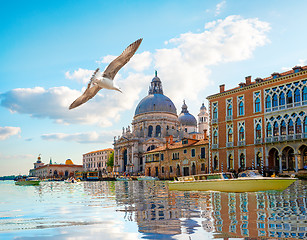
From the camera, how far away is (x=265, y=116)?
39.0 metres

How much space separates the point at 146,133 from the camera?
92.6 m

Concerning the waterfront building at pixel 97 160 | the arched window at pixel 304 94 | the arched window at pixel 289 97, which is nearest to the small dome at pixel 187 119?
the waterfront building at pixel 97 160

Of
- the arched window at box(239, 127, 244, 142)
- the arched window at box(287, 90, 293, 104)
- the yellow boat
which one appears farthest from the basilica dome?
the yellow boat

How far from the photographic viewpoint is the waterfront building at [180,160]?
164 feet

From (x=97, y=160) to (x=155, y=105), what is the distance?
47.1 meters

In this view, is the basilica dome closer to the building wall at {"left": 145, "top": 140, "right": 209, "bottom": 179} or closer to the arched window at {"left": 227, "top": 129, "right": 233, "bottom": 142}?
the building wall at {"left": 145, "top": 140, "right": 209, "bottom": 179}

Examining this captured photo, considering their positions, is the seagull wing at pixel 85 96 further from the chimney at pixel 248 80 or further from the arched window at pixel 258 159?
the chimney at pixel 248 80

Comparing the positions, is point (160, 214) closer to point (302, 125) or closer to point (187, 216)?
point (187, 216)

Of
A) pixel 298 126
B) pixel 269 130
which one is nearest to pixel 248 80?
pixel 269 130

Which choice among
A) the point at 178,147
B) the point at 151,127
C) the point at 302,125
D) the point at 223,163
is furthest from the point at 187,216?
the point at 151,127

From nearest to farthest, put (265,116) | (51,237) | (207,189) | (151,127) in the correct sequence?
(51,237), (207,189), (265,116), (151,127)

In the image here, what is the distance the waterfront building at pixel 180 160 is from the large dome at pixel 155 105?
3139cm

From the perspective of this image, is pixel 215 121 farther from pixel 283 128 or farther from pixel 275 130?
pixel 283 128

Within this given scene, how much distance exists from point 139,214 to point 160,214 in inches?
25.6
